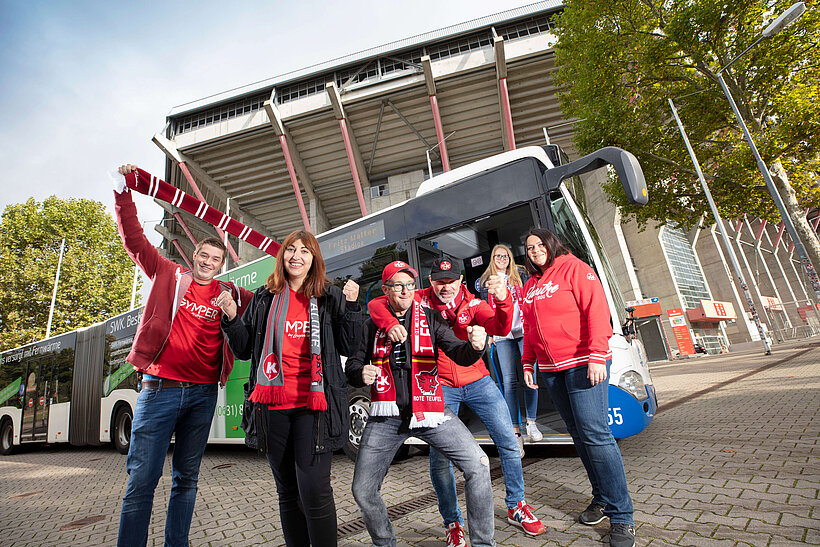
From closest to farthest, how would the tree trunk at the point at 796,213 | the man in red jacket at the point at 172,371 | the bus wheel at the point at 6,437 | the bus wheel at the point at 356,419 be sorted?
the man in red jacket at the point at 172,371 < the bus wheel at the point at 356,419 < the tree trunk at the point at 796,213 < the bus wheel at the point at 6,437

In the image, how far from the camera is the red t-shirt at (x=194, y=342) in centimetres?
231

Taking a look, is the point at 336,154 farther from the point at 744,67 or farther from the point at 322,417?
the point at 322,417

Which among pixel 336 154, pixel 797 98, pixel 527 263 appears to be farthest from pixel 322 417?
pixel 336 154

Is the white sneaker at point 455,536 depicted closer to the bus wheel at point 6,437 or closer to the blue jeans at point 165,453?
the blue jeans at point 165,453

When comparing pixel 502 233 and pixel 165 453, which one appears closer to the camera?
pixel 165 453

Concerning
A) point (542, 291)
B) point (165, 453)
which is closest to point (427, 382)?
point (542, 291)

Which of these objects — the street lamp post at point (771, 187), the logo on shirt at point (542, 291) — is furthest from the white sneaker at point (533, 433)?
the street lamp post at point (771, 187)

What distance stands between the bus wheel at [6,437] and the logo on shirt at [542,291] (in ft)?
49.4

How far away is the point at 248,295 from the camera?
255cm

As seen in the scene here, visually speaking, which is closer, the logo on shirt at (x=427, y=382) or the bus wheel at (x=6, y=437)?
the logo on shirt at (x=427, y=382)

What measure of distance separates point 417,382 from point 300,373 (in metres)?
0.60

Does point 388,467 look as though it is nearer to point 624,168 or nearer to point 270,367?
point 270,367

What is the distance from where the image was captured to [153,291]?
2.39m

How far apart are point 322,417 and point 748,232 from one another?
2268 inches
